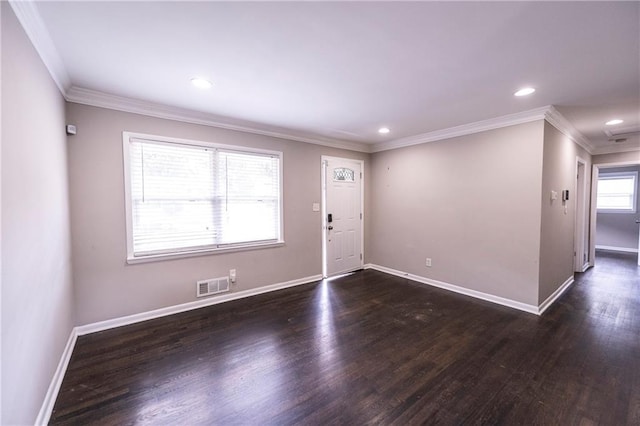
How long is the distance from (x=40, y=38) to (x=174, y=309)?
9.06 feet

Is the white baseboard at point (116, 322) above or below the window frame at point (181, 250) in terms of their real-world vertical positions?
below

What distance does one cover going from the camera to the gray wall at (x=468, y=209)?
3.30 metres

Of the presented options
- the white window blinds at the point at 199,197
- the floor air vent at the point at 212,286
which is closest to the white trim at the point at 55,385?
the white window blinds at the point at 199,197

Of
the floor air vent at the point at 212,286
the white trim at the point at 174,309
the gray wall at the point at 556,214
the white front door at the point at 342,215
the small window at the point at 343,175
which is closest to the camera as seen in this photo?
the white trim at the point at 174,309

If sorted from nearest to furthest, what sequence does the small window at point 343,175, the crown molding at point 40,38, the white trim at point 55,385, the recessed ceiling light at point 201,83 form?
the crown molding at point 40,38
the white trim at point 55,385
the recessed ceiling light at point 201,83
the small window at point 343,175

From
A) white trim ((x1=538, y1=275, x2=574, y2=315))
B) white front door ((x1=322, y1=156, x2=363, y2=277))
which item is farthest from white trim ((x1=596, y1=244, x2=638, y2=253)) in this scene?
white front door ((x1=322, y1=156, x2=363, y2=277))

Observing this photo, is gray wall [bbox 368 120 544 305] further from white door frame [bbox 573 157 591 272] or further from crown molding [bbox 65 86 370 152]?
white door frame [bbox 573 157 591 272]

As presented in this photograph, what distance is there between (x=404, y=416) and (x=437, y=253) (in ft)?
9.66

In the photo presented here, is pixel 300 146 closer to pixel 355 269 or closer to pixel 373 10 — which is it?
pixel 355 269

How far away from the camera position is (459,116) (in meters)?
3.42

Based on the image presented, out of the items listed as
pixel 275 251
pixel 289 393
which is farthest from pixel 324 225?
pixel 289 393

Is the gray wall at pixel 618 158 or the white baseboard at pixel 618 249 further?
the white baseboard at pixel 618 249

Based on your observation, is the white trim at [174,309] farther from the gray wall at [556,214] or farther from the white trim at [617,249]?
the white trim at [617,249]

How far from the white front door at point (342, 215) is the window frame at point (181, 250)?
2.91 ft
